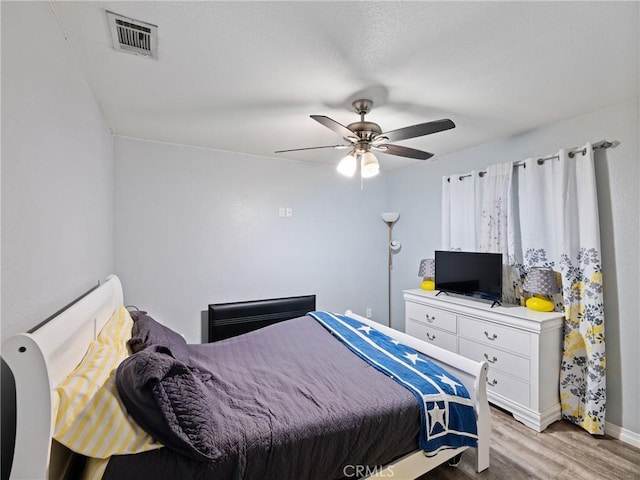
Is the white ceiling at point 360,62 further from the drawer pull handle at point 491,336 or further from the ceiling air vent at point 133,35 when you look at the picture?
the drawer pull handle at point 491,336

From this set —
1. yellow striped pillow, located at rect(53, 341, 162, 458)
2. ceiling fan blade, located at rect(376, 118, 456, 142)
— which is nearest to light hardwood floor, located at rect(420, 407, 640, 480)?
yellow striped pillow, located at rect(53, 341, 162, 458)

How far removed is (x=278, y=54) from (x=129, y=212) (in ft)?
7.64

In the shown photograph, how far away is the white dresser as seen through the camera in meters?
2.40

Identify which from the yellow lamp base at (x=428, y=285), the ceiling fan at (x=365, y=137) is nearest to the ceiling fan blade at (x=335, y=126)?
the ceiling fan at (x=365, y=137)

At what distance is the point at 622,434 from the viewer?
226 centimetres

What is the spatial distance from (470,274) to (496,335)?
67 cm

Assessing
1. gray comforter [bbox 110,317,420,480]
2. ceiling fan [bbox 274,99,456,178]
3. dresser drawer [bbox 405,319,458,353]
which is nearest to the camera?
gray comforter [bbox 110,317,420,480]

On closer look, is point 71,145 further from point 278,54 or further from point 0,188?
point 278,54

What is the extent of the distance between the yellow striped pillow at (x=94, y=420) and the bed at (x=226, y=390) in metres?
0.04

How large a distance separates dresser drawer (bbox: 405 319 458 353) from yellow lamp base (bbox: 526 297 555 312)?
0.73 meters

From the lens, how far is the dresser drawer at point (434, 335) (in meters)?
3.02

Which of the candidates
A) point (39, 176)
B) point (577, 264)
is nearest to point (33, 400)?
point (39, 176)

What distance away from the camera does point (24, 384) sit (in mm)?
907

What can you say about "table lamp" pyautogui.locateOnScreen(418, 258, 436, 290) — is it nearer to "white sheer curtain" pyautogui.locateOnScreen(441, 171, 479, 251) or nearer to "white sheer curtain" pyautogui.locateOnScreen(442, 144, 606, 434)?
"white sheer curtain" pyautogui.locateOnScreen(441, 171, 479, 251)
